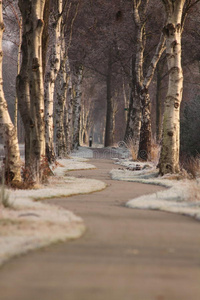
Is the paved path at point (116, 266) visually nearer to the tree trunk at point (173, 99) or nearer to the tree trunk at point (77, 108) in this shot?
the tree trunk at point (173, 99)

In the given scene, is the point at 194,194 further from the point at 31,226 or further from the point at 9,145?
the point at 9,145

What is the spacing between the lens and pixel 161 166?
43.9 ft

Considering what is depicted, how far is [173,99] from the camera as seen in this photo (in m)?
13.2

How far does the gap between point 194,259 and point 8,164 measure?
6.27 metres

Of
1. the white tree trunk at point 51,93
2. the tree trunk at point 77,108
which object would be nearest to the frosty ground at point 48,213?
the white tree trunk at point 51,93

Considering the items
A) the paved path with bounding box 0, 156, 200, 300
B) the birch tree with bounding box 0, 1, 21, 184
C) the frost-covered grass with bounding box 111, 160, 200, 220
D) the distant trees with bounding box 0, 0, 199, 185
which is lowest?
the frost-covered grass with bounding box 111, 160, 200, 220

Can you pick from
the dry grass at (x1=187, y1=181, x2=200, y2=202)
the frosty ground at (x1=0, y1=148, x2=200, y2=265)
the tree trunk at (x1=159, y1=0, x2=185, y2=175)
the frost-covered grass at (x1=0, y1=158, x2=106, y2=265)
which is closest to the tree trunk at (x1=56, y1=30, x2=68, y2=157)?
the tree trunk at (x1=159, y1=0, x2=185, y2=175)

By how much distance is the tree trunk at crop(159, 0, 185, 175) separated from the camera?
13094 millimetres

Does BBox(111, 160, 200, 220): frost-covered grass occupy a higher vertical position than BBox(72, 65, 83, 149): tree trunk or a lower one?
lower

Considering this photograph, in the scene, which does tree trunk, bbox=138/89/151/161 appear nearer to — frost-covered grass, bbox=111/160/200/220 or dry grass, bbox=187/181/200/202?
frost-covered grass, bbox=111/160/200/220

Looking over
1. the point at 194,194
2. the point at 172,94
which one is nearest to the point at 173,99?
the point at 172,94

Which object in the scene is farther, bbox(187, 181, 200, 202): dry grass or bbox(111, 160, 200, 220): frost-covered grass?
bbox(187, 181, 200, 202): dry grass

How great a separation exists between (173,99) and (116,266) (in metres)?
9.50

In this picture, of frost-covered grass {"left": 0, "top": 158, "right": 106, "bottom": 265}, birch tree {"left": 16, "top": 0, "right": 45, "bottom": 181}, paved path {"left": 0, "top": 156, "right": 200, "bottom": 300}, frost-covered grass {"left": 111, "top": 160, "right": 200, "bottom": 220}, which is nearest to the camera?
paved path {"left": 0, "top": 156, "right": 200, "bottom": 300}
